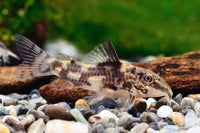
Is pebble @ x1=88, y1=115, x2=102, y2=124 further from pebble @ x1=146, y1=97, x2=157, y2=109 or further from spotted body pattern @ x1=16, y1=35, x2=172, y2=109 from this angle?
pebble @ x1=146, y1=97, x2=157, y2=109

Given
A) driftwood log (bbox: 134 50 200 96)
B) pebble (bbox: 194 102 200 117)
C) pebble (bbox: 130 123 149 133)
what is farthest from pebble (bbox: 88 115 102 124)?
driftwood log (bbox: 134 50 200 96)

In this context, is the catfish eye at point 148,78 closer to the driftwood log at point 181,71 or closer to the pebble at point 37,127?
the driftwood log at point 181,71

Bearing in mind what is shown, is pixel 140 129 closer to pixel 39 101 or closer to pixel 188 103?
pixel 188 103

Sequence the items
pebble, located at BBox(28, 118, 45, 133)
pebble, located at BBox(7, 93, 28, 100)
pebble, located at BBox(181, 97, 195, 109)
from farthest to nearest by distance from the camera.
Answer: pebble, located at BBox(7, 93, 28, 100)
pebble, located at BBox(181, 97, 195, 109)
pebble, located at BBox(28, 118, 45, 133)

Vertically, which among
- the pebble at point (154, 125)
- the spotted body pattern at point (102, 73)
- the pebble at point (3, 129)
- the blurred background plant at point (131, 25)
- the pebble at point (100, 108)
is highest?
the blurred background plant at point (131, 25)

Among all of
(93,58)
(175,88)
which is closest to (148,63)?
(175,88)

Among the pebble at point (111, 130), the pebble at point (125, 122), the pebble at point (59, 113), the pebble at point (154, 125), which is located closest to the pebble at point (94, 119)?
the pebble at point (59, 113)

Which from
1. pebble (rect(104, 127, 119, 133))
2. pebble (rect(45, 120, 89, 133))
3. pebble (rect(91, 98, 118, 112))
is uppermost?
pebble (rect(91, 98, 118, 112))
